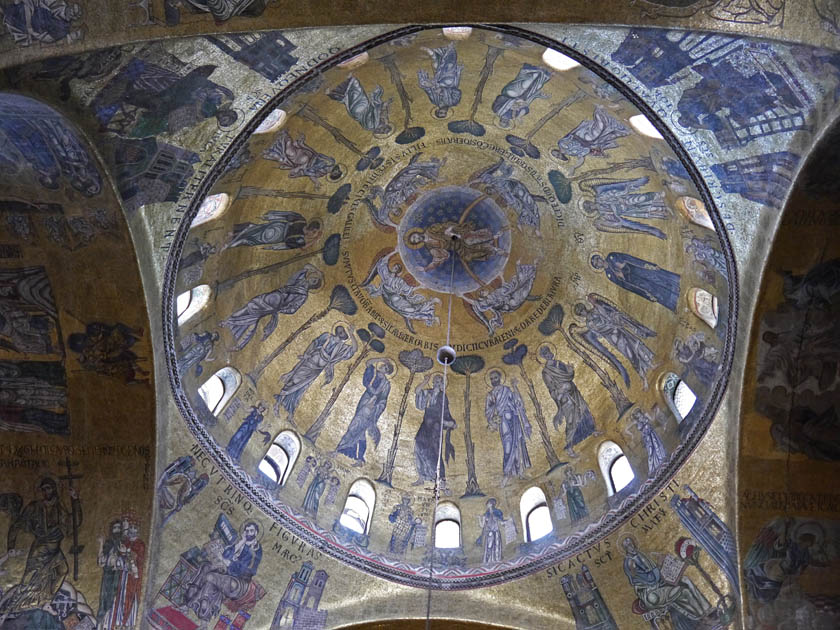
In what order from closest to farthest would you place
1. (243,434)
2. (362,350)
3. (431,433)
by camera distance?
(243,434) → (431,433) → (362,350)

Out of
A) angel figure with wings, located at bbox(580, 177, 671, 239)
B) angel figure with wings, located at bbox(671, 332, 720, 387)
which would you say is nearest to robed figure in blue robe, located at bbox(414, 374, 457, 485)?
angel figure with wings, located at bbox(580, 177, 671, 239)

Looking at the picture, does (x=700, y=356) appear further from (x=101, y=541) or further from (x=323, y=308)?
(x=101, y=541)

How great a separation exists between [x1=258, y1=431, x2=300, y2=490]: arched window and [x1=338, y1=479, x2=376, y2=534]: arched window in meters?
1.13

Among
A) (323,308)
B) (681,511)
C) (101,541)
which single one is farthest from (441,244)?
(101,541)

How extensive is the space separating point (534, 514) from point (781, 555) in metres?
4.22

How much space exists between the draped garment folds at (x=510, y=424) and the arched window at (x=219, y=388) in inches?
177

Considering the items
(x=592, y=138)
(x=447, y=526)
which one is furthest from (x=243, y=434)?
(x=592, y=138)

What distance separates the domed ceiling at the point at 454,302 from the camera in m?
13.5

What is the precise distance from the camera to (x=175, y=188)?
39.4ft

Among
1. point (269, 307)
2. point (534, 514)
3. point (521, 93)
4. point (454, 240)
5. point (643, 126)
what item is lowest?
point (534, 514)

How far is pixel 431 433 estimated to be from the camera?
56.3ft

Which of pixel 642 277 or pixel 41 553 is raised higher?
pixel 642 277

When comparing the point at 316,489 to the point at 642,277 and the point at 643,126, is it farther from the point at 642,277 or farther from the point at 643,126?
the point at 643,126

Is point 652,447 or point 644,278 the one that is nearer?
point 652,447
